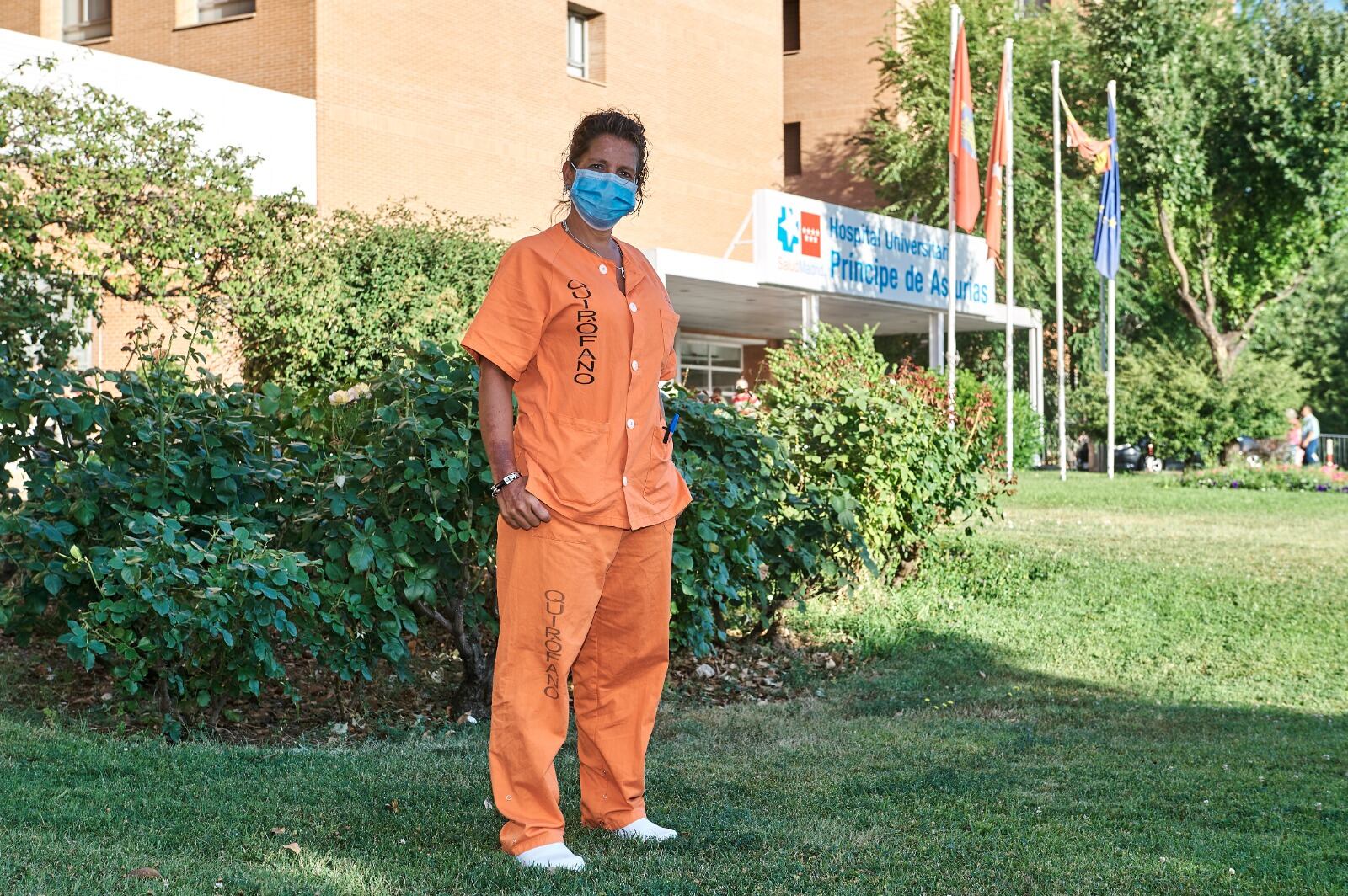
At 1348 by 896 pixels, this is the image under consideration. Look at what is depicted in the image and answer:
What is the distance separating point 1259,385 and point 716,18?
45.8 feet

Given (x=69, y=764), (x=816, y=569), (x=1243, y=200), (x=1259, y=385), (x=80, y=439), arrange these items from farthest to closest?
(x=1243, y=200) < (x=1259, y=385) < (x=816, y=569) < (x=80, y=439) < (x=69, y=764)

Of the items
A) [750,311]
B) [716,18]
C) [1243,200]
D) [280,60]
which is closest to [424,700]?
[280,60]

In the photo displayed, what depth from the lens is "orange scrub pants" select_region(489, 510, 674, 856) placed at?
12.7 feet

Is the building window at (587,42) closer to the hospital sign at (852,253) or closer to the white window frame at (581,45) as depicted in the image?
the white window frame at (581,45)

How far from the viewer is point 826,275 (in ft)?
80.2

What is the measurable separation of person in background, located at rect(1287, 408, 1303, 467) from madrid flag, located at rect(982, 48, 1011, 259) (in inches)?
332

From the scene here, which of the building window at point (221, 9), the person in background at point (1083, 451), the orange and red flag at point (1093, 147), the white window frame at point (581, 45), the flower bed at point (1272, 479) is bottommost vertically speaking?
the flower bed at point (1272, 479)

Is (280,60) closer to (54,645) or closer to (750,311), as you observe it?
(750,311)

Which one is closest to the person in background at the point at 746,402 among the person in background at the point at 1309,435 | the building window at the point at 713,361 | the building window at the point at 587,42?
the building window at the point at 587,42

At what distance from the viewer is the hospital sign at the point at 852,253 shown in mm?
23062

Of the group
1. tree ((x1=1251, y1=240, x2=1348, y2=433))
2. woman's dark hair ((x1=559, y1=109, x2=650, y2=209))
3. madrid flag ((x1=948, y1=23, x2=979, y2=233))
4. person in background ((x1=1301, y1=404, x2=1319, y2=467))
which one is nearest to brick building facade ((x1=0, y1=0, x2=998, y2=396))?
madrid flag ((x1=948, y1=23, x2=979, y2=233))

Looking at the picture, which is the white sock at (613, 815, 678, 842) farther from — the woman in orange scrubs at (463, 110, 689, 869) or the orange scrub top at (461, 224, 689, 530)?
the orange scrub top at (461, 224, 689, 530)

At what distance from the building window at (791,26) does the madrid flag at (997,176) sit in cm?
1641

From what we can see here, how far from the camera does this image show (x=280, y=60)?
69.3ft
